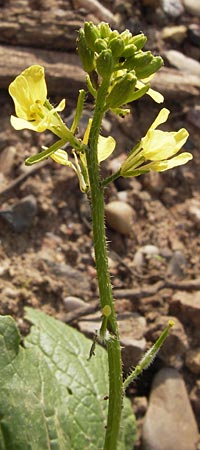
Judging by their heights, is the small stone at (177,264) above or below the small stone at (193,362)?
above

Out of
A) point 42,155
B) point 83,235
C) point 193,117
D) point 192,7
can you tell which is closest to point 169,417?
point 83,235

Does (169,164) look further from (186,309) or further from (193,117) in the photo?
(193,117)

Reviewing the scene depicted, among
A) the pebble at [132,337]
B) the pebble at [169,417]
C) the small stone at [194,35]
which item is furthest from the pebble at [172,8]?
the pebble at [169,417]

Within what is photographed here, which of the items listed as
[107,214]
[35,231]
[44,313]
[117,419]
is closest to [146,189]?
[107,214]

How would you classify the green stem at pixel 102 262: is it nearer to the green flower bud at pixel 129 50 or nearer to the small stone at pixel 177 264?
the green flower bud at pixel 129 50

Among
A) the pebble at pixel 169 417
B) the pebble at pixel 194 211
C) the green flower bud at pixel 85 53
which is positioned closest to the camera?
the green flower bud at pixel 85 53

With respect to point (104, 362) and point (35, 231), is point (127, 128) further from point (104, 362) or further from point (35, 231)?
point (104, 362)
